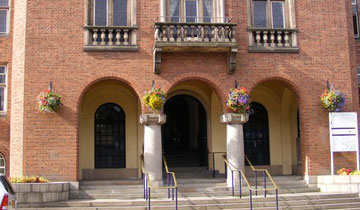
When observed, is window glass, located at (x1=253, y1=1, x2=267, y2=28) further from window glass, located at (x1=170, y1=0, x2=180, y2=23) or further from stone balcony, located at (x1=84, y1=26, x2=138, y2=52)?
stone balcony, located at (x1=84, y1=26, x2=138, y2=52)

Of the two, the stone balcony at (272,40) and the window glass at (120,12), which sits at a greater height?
the window glass at (120,12)

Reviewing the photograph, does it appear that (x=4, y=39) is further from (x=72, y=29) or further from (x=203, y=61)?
(x=203, y=61)

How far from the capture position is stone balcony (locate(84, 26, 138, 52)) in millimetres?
14805

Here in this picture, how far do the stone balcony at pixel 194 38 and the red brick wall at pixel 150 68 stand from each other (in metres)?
0.42

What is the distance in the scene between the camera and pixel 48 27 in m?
14.8

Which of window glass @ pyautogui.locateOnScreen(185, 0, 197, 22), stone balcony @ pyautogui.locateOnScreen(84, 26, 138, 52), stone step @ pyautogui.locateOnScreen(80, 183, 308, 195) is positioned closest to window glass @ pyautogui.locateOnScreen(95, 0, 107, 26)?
stone balcony @ pyautogui.locateOnScreen(84, 26, 138, 52)

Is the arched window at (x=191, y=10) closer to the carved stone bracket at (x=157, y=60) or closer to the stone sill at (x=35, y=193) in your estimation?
the carved stone bracket at (x=157, y=60)

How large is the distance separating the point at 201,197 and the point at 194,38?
5094 mm

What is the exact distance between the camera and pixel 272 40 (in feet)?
51.2

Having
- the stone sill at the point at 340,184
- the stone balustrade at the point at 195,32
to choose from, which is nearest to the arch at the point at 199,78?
the stone balustrade at the point at 195,32

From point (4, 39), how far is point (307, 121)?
11312 mm

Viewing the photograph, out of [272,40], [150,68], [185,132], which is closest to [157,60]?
[150,68]

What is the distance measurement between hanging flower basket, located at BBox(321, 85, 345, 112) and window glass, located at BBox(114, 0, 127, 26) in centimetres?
729

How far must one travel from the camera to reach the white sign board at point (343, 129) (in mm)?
15102
